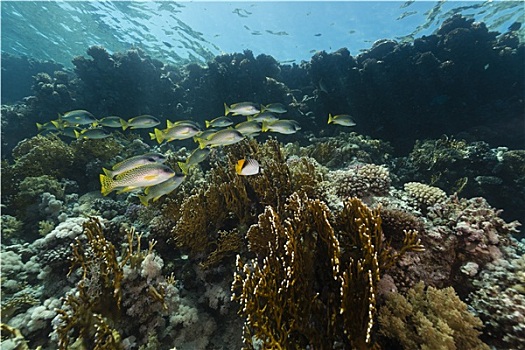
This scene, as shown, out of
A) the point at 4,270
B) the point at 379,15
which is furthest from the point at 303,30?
the point at 4,270

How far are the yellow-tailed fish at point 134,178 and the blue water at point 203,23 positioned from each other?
2107 cm

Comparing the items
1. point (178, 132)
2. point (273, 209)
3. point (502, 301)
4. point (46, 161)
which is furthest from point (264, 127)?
point (46, 161)

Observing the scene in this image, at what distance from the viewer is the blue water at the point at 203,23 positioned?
22.2 m

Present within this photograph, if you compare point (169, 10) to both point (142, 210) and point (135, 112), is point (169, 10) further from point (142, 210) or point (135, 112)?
point (142, 210)

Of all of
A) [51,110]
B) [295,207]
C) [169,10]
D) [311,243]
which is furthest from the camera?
[169,10]

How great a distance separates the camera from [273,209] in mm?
3832

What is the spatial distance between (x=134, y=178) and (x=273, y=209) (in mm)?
2090

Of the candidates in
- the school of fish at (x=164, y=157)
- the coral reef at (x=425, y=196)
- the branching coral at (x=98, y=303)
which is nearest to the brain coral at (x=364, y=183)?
the coral reef at (x=425, y=196)

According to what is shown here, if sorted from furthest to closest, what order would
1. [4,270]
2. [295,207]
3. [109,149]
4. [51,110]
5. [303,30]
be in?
[303,30] < [51,110] < [109,149] < [4,270] < [295,207]

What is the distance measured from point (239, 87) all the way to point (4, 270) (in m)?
11.7

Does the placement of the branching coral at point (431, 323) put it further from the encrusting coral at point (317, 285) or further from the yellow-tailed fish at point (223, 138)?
the yellow-tailed fish at point (223, 138)

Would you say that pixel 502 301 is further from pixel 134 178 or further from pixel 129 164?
pixel 129 164

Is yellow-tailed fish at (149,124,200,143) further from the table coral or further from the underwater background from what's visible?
the table coral

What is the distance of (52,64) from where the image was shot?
23906 millimetres
